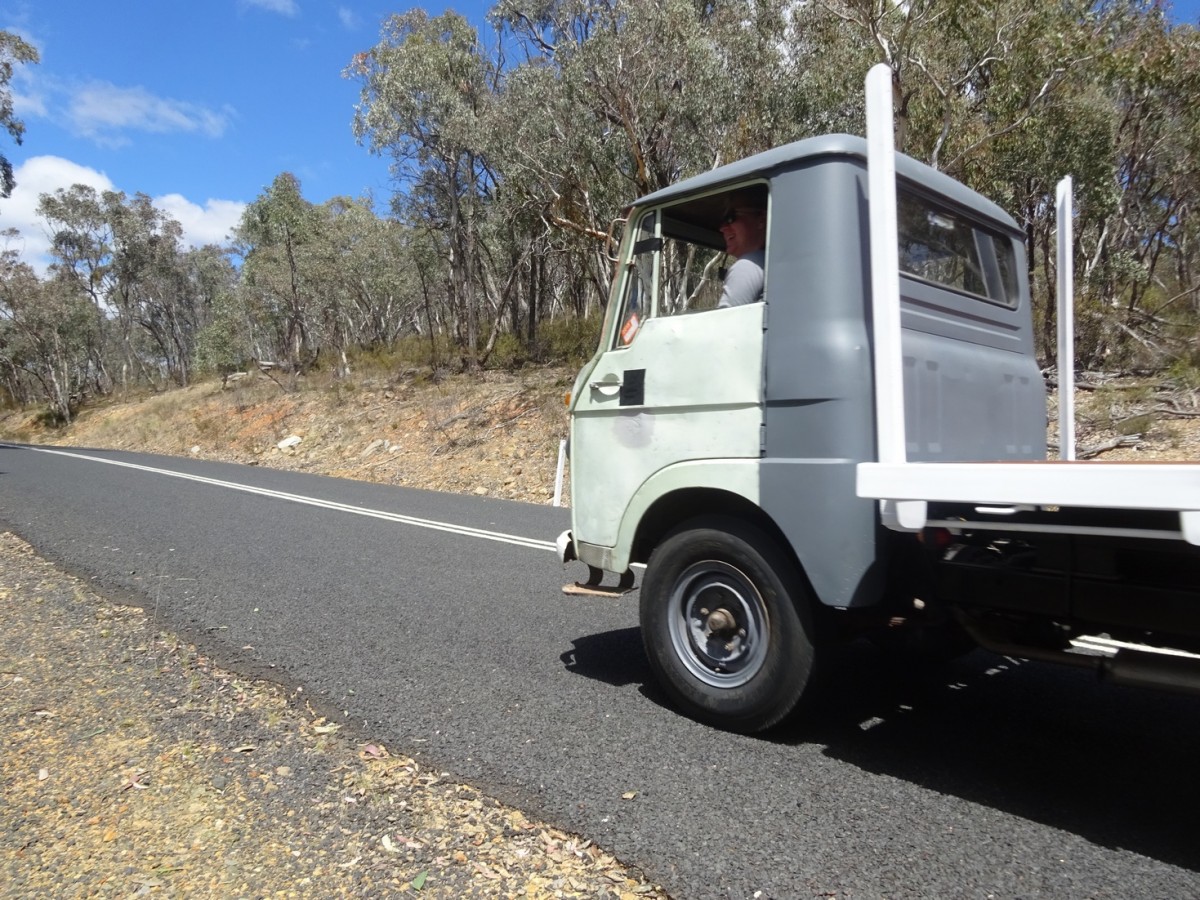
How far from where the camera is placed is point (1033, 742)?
395cm

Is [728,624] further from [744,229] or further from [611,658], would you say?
[744,229]

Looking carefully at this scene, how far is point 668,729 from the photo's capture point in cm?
416

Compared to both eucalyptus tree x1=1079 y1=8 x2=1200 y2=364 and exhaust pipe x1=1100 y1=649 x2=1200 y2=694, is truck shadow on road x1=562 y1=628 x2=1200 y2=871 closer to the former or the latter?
exhaust pipe x1=1100 y1=649 x2=1200 y2=694

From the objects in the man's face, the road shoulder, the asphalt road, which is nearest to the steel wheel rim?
the asphalt road

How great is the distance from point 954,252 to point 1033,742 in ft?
7.39

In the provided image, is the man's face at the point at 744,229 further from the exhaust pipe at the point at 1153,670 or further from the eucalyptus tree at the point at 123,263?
the eucalyptus tree at the point at 123,263

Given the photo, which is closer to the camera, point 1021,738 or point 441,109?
point 1021,738

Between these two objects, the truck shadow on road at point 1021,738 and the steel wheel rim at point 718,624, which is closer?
the truck shadow on road at point 1021,738

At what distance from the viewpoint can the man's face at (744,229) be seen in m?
4.28

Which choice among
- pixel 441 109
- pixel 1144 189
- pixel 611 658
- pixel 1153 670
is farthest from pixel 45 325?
pixel 1153 670

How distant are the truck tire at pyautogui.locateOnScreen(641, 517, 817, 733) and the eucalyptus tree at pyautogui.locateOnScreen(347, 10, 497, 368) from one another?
18333mm

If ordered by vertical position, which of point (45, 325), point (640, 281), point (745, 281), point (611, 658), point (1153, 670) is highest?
point (45, 325)

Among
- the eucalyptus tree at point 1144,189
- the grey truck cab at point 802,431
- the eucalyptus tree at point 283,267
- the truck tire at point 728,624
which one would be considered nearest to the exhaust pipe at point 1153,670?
the grey truck cab at point 802,431

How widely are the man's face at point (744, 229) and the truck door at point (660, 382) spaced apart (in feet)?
0.49
